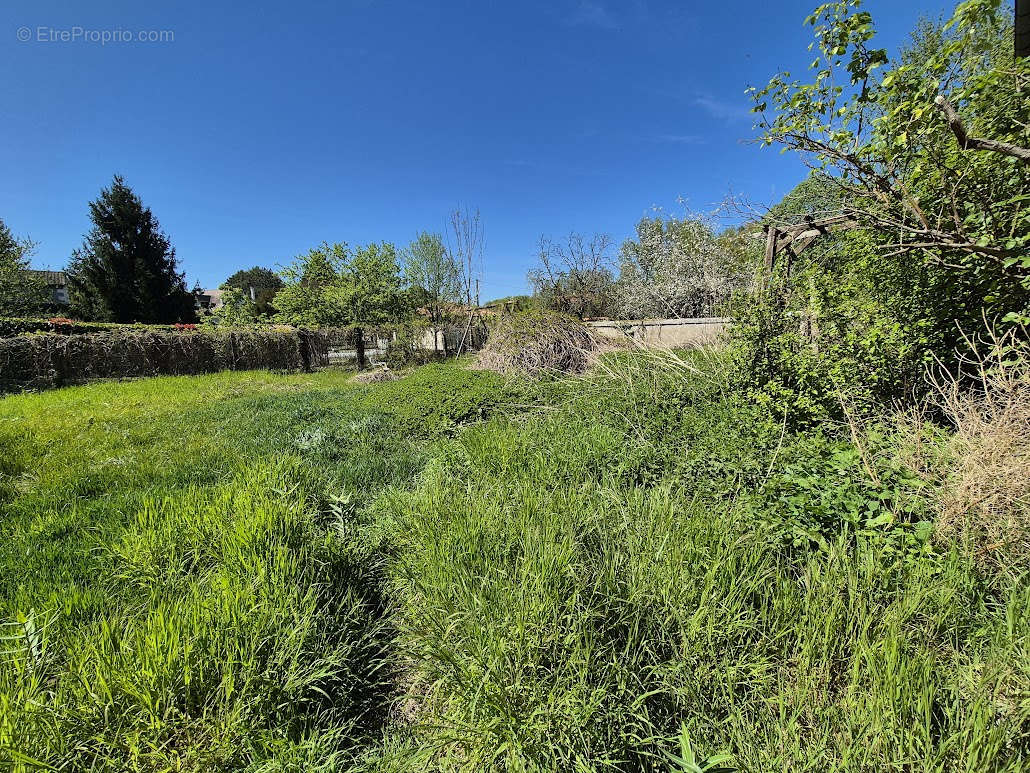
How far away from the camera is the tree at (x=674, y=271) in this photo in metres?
15.7

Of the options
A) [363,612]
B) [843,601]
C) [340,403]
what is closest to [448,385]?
[340,403]

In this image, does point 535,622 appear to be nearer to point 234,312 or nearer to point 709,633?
point 709,633

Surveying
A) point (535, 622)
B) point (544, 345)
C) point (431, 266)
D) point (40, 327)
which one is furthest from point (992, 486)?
point (431, 266)

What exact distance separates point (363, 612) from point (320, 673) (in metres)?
0.63

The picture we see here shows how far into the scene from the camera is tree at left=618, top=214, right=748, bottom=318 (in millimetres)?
15742

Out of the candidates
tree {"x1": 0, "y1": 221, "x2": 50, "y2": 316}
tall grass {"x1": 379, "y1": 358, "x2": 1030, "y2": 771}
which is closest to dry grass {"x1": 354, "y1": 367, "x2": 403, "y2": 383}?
tall grass {"x1": 379, "y1": 358, "x2": 1030, "y2": 771}

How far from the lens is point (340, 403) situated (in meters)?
7.84

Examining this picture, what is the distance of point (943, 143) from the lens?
8.89 ft

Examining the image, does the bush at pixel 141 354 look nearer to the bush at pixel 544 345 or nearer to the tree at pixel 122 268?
the bush at pixel 544 345

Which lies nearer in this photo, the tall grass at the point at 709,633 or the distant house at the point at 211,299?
the tall grass at the point at 709,633

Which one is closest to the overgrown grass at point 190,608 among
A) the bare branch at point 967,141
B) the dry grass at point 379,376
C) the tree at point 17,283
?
the bare branch at point 967,141

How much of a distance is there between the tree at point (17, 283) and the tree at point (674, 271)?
2861 cm

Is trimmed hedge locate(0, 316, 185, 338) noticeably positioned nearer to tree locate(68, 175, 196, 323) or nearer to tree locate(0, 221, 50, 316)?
tree locate(0, 221, 50, 316)

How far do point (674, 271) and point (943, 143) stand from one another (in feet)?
49.7
